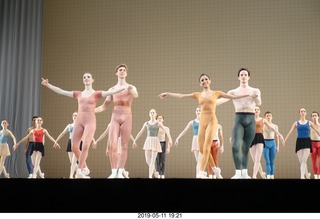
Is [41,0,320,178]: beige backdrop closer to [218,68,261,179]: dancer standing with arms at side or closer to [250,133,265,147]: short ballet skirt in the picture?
[250,133,265,147]: short ballet skirt

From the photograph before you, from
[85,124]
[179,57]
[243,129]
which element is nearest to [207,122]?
[243,129]

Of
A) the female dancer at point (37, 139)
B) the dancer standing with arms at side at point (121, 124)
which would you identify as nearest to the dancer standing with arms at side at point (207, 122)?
the dancer standing with arms at side at point (121, 124)

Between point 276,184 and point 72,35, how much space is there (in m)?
6.72

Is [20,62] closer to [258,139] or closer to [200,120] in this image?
[200,120]

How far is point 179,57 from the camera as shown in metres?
9.50

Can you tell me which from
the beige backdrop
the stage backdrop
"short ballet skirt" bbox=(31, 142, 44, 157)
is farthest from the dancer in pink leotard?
the beige backdrop

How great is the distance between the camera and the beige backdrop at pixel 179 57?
914 centimetres

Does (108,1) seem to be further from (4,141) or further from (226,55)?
(4,141)

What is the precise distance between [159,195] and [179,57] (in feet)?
17.4

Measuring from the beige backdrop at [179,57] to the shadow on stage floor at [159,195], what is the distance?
4535 mm

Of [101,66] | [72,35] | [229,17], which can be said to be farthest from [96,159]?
[229,17]

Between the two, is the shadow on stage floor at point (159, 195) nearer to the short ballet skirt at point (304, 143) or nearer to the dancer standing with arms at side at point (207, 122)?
the dancer standing with arms at side at point (207, 122)

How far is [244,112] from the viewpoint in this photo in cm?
525

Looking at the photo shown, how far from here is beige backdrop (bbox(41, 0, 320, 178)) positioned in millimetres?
9141
